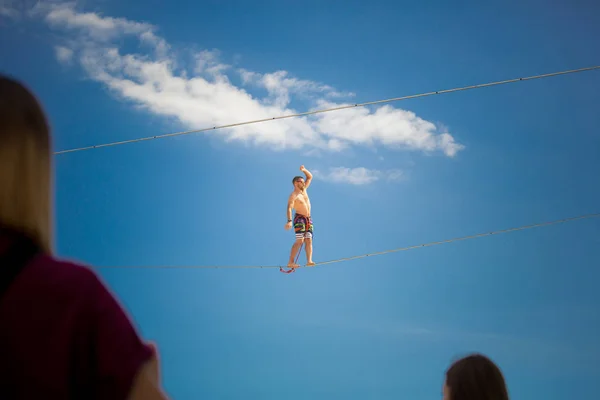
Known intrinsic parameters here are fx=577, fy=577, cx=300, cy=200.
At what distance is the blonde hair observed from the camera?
2.97ft

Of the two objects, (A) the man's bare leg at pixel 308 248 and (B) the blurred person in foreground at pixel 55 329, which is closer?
(B) the blurred person in foreground at pixel 55 329

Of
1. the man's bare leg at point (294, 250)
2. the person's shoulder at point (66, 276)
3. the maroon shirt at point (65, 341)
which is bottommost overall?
the maroon shirt at point (65, 341)

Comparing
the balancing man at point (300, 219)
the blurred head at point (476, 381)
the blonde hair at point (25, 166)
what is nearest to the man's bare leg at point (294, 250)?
the balancing man at point (300, 219)

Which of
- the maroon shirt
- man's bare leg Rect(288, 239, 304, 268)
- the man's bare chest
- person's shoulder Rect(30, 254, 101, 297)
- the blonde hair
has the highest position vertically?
the man's bare chest

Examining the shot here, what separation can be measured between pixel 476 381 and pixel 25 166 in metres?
1.96

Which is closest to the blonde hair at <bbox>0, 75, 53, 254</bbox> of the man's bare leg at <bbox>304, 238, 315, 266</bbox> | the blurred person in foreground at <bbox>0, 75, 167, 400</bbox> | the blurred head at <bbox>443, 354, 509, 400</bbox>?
the blurred person in foreground at <bbox>0, 75, 167, 400</bbox>

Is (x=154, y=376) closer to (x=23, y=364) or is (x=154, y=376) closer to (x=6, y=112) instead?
(x=23, y=364)

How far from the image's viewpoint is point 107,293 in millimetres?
876

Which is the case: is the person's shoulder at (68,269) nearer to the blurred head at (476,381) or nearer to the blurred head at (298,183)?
the blurred head at (476,381)

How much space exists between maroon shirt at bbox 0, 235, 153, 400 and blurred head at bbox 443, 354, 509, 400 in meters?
1.78

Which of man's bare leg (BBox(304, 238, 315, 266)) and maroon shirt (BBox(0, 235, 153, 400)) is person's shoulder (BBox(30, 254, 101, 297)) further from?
man's bare leg (BBox(304, 238, 315, 266))

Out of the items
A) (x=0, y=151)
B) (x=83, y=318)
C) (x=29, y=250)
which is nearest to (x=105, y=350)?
(x=83, y=318)

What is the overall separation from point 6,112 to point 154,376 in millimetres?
492

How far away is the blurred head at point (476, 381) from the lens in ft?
7.54
